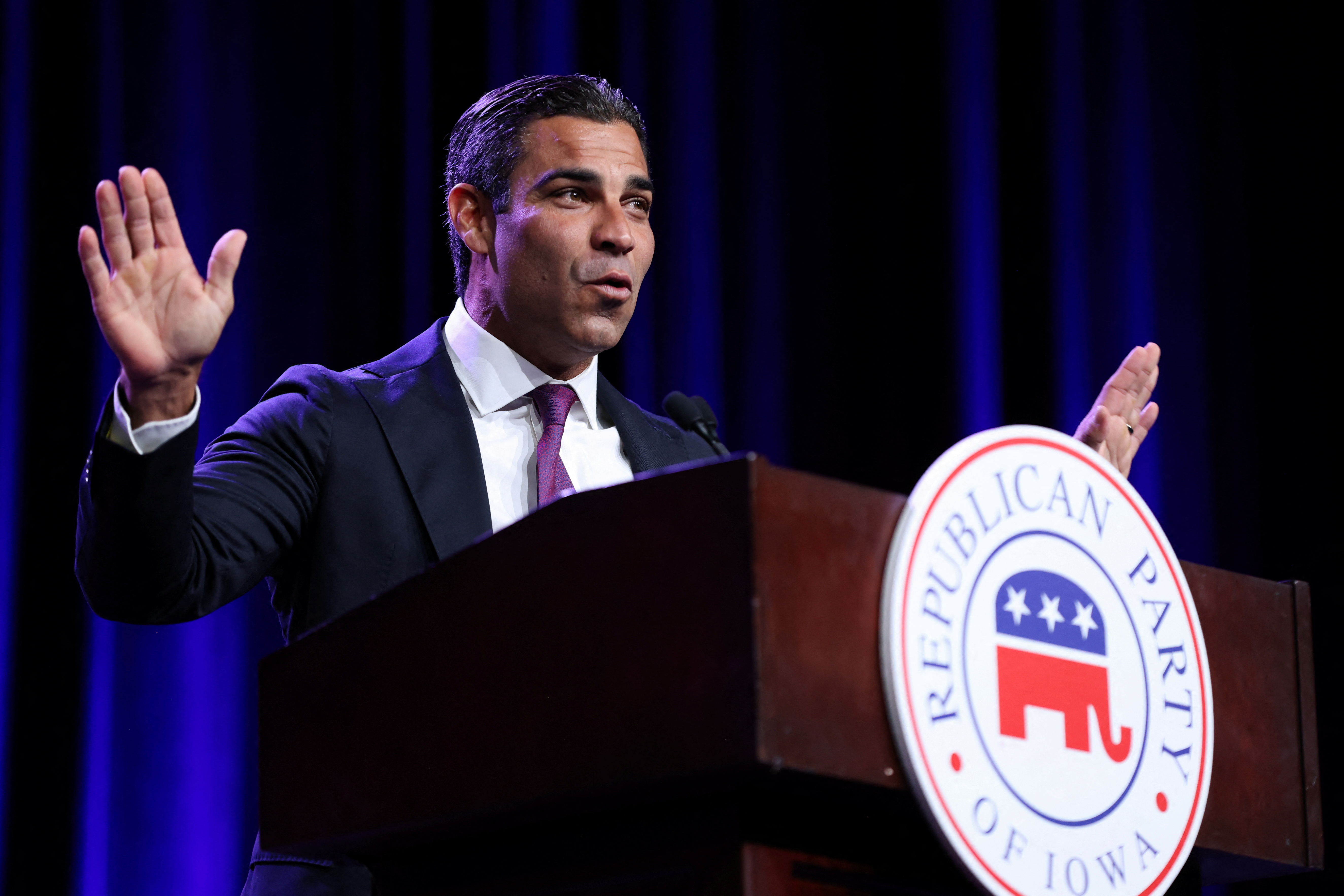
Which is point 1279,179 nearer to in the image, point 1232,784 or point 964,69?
point 964,69

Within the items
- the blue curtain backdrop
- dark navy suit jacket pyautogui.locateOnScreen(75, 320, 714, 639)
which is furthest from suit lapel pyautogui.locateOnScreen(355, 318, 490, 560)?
the blue curtain backdrop

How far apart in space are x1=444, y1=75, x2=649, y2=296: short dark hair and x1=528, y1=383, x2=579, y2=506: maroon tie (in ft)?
0.88

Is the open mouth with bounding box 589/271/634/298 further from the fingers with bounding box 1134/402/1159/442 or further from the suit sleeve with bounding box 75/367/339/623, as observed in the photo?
the fingers with bounding box 1134/402/1159/442

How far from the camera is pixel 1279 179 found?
298cm

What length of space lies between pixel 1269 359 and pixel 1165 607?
2.07 meters

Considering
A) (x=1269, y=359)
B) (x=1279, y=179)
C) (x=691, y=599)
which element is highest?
(x=1279, y=179)

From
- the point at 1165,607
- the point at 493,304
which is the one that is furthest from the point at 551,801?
the point at 493,304

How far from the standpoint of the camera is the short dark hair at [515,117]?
1.81 meters

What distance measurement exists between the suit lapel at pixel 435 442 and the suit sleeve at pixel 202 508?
6cm

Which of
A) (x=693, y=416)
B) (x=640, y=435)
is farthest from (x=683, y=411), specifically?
(x=640, y=435)

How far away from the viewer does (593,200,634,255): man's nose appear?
67.2 inches

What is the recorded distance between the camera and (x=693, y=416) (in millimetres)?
1362

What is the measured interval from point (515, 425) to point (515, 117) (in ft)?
1.36

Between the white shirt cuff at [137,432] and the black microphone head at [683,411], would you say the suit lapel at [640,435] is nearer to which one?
the black microphone head at [683,411]
